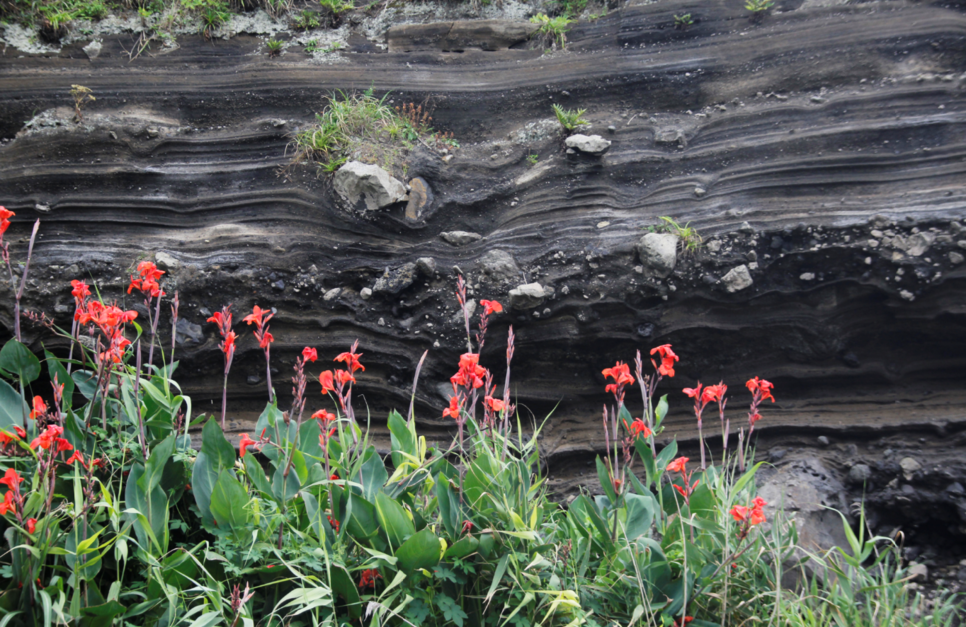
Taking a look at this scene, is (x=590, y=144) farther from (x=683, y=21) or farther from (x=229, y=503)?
(x=229, y=503)

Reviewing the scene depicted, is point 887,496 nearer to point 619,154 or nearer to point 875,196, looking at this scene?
point 875,196

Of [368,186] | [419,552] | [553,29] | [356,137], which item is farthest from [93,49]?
[419,552]

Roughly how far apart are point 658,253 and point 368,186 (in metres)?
2.06

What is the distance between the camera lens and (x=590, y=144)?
396 cm

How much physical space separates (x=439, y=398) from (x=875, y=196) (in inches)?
123

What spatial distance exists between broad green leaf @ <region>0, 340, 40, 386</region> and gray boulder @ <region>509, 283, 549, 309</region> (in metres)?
2.48

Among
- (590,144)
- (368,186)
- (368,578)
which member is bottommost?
(368,578)

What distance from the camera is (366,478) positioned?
2.05 metres

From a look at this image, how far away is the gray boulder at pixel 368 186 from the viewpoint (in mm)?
3773

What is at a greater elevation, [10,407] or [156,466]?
[10,407]

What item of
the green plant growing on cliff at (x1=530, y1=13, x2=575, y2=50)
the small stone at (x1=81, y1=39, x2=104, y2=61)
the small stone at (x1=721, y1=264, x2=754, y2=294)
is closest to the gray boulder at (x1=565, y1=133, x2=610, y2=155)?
the green plant growing on cliff at (x1=530, y1=13, x2=575, y2=50)

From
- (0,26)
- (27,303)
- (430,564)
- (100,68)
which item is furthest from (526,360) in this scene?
(0,26)

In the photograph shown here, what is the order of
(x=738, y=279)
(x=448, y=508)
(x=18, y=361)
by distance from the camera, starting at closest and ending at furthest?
(x=448, y=508)
(x=18, y=361)
(x=738, y=279)

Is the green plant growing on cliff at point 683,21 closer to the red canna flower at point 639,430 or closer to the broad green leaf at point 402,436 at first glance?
the red canna flower at point 639,430
